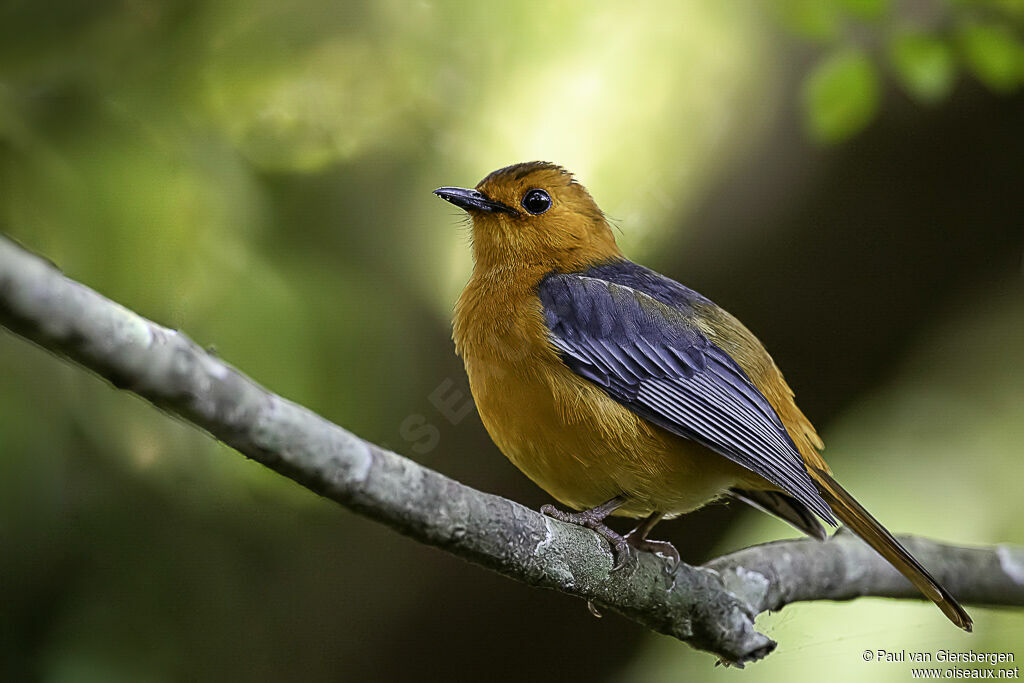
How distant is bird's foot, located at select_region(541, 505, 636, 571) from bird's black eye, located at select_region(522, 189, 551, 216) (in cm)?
116

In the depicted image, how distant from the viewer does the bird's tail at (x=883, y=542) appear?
3.07 m

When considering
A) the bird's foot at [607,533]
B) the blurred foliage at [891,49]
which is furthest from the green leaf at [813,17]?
the bird's foot at [607,533]

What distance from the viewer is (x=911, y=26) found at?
12.3 feet

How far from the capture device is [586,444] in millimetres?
3084

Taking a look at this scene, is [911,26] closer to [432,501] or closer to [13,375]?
[432,501]

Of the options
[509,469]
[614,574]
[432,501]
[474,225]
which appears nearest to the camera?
[432,501]

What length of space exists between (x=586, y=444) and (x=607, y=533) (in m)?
0.30

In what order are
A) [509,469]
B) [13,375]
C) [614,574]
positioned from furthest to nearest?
[509,469]
[13,375]
[614,574]

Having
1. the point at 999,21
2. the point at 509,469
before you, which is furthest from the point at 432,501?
the point at 999,21

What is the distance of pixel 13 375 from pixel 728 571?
2.43m

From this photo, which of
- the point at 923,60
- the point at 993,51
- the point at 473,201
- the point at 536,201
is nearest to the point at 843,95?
the point at 923,60

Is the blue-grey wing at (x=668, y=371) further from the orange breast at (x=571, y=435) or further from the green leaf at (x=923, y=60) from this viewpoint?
the green leaf at (x=923, y=60)

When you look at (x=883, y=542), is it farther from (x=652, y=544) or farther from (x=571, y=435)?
(x=571, y=435)

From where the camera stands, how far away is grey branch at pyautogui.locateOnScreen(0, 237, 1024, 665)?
1566mm
